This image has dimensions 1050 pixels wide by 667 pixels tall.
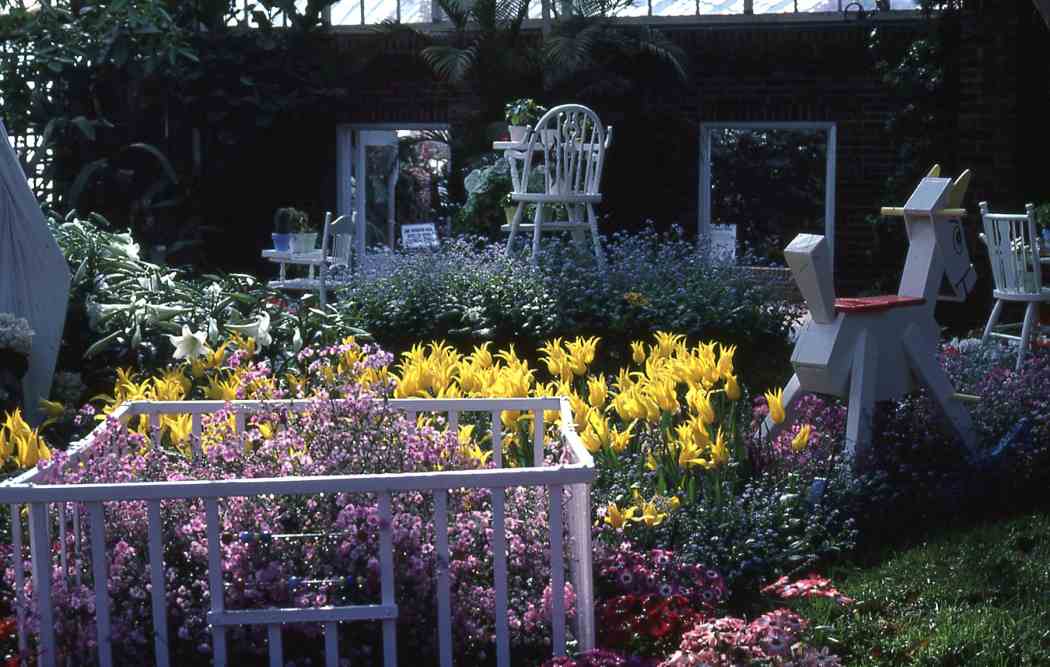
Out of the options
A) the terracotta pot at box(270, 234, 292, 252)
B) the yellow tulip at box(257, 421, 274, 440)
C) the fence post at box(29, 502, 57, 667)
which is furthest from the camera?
the terracotta pot at box(270, 234, 292, 252)

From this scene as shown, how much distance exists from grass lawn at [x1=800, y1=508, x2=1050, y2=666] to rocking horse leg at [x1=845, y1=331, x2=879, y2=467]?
39 cm

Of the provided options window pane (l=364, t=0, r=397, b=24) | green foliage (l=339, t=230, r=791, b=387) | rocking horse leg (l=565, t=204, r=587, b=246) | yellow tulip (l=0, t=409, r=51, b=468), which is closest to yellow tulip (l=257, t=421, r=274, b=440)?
yellow tulip (l=0, t=409, r=51, b=468)

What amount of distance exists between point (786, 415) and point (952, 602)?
0.98m

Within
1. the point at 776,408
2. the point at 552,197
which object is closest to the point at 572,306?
the point at 552,197

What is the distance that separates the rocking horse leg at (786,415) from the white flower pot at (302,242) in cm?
463

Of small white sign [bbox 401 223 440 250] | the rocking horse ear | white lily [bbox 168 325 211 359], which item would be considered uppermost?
the rocking horse ear

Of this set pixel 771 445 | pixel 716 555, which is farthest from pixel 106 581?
pixel 771 445

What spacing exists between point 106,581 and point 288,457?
535 millimetres

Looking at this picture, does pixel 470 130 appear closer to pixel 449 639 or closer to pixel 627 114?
pixel 627 114

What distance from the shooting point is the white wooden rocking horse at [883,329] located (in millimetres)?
3986

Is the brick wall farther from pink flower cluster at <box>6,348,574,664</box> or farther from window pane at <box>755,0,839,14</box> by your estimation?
pink flower cluster at <box>6,348,574,664</box>

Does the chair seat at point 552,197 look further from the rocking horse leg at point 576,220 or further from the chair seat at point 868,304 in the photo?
the chair seat at point 868,304

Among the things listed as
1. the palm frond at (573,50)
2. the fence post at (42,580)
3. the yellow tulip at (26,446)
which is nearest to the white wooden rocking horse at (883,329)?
the yellow tulip at (26,446)

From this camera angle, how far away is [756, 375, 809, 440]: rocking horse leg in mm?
3980
